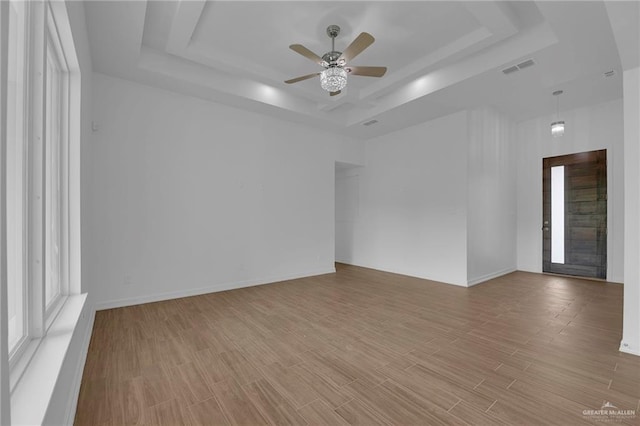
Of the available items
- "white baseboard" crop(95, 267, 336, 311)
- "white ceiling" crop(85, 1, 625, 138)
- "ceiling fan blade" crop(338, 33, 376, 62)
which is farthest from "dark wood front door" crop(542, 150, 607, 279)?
"ceiling fan blade" crop(338, 33, 376, 62)

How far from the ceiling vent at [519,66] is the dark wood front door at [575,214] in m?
3.28

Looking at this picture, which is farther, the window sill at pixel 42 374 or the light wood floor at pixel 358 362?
the light wood floor at pixel 358 362

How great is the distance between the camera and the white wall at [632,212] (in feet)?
8.57

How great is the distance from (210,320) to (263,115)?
3.71 meters

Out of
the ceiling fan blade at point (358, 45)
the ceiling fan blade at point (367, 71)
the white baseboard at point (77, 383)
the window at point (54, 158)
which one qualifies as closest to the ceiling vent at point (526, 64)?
the ceiling fan blade at point (367, 71)

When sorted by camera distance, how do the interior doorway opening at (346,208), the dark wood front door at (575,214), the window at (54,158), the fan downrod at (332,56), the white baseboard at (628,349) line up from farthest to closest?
the interior doorway opening at (346,208), the dark wood front door at (575,214), the fan downrod at (332,56), the white baseboard at (628,349), the window at (54,158)

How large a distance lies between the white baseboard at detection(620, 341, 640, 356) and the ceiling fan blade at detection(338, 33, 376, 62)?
3.75 meters

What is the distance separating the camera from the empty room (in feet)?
5.90

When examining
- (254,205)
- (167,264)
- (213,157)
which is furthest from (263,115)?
(167,264)

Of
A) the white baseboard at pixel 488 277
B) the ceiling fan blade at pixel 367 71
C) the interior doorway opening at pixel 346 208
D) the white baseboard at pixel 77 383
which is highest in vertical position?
the ceiling fan blade at pixel 367 71

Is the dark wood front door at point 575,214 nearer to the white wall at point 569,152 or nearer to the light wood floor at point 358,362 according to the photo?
the white wall at point 569,152

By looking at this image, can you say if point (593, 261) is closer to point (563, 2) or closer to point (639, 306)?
point (639, 306)

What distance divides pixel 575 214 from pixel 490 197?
1719mm

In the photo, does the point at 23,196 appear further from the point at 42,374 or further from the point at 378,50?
the point at 378,50
